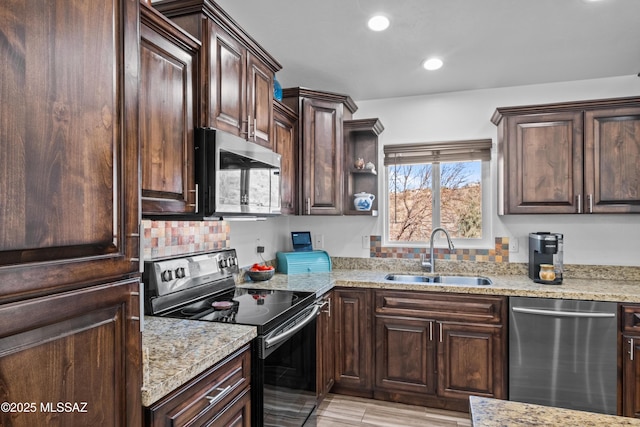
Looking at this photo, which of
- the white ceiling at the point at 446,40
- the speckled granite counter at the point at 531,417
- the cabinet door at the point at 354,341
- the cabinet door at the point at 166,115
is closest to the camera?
the speckled granite counter at the point at 531,417

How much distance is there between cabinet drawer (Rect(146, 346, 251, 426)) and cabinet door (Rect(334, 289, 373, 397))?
1399 mm

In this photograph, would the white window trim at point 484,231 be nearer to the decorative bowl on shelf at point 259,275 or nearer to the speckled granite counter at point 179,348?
the decorative bowl on shelf at point 259,275

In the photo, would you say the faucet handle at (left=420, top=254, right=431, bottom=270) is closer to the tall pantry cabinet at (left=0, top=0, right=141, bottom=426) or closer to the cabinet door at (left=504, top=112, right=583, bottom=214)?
the cabinet door at (left=504, top=112, right=583, bottom=214)

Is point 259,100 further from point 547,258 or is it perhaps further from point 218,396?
point 547,258

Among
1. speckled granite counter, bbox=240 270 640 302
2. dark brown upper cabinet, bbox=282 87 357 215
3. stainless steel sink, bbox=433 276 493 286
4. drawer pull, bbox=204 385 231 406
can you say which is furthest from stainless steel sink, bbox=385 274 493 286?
drawer pull, bbox=204 385 231 406

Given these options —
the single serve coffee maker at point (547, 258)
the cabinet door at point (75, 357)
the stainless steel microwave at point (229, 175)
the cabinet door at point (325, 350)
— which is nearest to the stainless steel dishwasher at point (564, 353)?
the single serve coffee maker at point (547, 258)

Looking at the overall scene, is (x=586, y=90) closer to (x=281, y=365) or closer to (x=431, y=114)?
(x=431, y=114)

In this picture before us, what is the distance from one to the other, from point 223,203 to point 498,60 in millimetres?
2195

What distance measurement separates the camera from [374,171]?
331 cm

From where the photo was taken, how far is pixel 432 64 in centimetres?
271

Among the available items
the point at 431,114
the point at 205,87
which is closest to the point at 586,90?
the point at 431,114

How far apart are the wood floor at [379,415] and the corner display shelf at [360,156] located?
150 centimetres

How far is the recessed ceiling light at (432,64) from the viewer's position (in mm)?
2639

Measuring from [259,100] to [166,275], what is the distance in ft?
3.69
